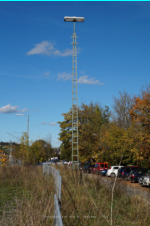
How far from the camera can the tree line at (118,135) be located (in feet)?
83.0

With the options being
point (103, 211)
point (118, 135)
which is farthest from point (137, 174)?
point (103, 211)

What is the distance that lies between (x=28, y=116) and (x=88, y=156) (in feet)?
41.5

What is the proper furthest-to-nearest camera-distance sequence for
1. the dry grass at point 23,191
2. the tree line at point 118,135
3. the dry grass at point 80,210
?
the tree line at point 118,135 < the dry grass at point 23,191 < the dry grass at point 80,210

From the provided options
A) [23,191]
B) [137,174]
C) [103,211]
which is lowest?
[137,174]

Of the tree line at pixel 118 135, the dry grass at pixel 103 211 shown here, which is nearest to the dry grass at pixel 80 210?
the dry grass at pixel 103 211

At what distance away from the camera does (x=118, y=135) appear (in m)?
41.1

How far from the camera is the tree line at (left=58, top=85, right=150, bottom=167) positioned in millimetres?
25309

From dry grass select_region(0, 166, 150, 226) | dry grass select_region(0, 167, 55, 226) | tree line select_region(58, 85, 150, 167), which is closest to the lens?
dry grass select_region(0, 166, 150, 226)

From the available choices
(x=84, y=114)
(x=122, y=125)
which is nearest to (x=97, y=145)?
(x=122, y=125)

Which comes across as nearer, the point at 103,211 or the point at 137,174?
the point at 103,211

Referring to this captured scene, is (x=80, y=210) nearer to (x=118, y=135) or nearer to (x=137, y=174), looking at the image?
(x=137, y=174)

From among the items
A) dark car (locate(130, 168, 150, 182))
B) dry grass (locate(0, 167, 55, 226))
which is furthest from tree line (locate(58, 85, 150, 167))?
dry grass (locate(0, 167, 55, 226))

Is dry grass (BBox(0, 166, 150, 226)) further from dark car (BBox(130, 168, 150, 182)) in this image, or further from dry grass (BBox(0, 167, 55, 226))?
dark car (BBox(130, 168, 150, 182))

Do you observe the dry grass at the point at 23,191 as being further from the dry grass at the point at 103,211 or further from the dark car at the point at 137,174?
the dark car at the point at 137,174
